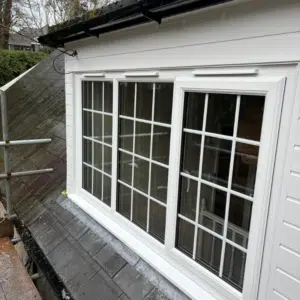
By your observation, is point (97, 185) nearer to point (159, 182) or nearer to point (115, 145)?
point (115, 145)

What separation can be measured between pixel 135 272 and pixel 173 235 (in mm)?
563

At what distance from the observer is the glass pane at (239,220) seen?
1.82m

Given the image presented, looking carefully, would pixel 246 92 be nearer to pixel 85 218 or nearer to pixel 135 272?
pixel 135 272

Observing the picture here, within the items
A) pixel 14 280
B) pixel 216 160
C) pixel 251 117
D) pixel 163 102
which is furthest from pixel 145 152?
pixel 14 280

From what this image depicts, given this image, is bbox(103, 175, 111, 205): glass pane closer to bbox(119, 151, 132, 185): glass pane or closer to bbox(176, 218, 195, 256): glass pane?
bbox(119, 151, 132, 185): glass pane

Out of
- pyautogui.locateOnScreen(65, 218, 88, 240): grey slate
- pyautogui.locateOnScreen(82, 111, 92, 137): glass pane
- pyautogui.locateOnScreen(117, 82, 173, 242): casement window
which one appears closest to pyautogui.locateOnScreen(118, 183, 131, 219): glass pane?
pyautogui.locateOnScreen(117, 82, 173, 242): casement window

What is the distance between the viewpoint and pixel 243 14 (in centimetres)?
166

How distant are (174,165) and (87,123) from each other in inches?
70.4

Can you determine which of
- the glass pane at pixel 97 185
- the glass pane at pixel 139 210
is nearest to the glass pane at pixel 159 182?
the glass pane at pixel 139 210

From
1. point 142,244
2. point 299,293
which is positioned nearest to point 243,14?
point 299,293

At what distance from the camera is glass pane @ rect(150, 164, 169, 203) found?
2.50 m

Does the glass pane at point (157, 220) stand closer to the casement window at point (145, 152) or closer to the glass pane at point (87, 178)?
the casement window at point (145, 152)

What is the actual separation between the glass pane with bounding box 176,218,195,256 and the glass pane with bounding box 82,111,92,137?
183 cm

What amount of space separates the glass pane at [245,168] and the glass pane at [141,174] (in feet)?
3.34
